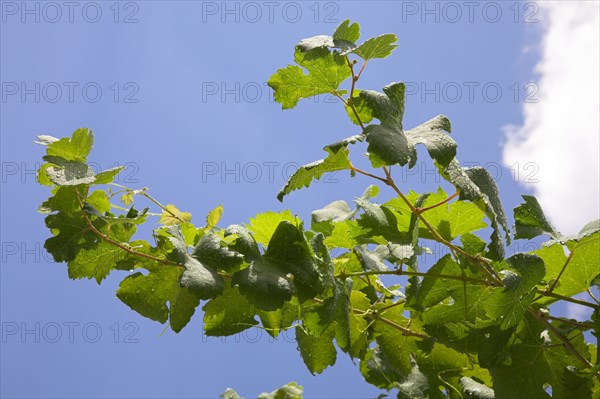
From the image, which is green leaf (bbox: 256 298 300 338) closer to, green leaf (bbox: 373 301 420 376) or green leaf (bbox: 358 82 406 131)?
green leaf (bbox: 373 301 420 376)

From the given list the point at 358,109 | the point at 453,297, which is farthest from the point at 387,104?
the point at 453,297

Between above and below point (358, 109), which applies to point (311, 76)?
above

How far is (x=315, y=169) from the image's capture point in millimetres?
1136

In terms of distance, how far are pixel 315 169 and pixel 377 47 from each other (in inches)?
10.4

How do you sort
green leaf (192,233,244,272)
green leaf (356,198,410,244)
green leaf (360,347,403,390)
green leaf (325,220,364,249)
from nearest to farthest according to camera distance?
green leaf (192,233,244,272) → green leaf (356,198,410,244) → green leaf (325,220,364,249) → green leaf (360,347,403,390)

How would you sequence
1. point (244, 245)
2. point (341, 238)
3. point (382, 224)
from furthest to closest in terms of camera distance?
point (341, 238), point (382, 224), point (244, 245)

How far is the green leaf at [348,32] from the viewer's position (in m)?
1.23

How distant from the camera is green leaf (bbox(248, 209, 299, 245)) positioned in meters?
1.27

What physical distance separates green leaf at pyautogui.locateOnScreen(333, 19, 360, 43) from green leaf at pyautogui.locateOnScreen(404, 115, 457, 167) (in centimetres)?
22

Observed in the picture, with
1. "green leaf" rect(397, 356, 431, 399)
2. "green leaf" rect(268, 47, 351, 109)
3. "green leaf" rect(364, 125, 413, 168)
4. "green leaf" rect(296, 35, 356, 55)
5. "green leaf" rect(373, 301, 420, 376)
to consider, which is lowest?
"green leaf" rect(397, 356, 431, 399)

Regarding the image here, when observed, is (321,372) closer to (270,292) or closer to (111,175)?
(270,292)

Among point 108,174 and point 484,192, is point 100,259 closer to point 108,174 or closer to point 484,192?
point 108,174

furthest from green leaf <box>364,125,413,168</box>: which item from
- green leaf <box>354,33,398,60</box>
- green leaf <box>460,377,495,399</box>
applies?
green leaf <box>460,377,495,399</box>

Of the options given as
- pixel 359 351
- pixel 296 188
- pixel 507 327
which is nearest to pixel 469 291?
pixel 507 327
